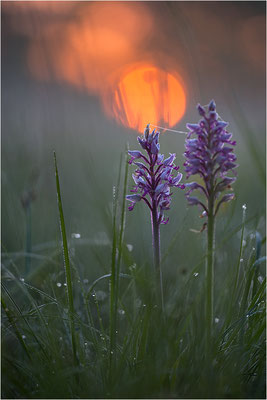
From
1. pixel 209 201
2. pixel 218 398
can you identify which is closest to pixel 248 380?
pixel 218 398

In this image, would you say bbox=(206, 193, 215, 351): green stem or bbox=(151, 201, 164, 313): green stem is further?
bbox=(151, 201, 164, 313): green stem

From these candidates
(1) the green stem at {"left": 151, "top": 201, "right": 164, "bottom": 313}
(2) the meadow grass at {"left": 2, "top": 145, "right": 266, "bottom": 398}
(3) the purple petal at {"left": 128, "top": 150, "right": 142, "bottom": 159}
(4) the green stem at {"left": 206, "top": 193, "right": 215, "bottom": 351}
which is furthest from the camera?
(3) the purple petal at {"left": 128, "top": 150, "right": 142, "bottom": 159}

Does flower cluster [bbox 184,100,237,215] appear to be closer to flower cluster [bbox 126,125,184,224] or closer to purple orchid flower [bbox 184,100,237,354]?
purple orchid flower [bbox 184,100,237,354]

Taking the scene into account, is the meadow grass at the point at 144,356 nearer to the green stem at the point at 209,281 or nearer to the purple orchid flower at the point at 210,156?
the green stem at the point at 209,281

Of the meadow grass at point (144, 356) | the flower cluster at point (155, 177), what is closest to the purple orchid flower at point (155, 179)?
the flower cluster at point (155, 177)

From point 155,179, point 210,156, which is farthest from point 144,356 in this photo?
point 210,156

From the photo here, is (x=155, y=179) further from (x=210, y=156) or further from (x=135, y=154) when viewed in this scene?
(x=210, y=156)

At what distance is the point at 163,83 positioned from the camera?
395 cm

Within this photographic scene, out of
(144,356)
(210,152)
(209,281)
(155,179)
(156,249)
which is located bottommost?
(144,356)

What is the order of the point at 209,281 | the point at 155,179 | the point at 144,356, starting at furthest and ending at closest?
the point at 155,179 < the point at 144,356 < the point at 209,281

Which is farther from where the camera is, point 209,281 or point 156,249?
point 156,249

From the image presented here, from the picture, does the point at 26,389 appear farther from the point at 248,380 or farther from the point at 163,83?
A: the point at 163,83

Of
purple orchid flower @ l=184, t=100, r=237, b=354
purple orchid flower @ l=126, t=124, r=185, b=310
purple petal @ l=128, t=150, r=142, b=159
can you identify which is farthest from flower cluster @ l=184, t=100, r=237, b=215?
purple petal @ l=128, t=150, r=142, b=159

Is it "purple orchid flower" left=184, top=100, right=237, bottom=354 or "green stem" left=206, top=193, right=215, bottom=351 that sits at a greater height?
"purple orchid flower" left=184, top=100, right=237, bottom=354
